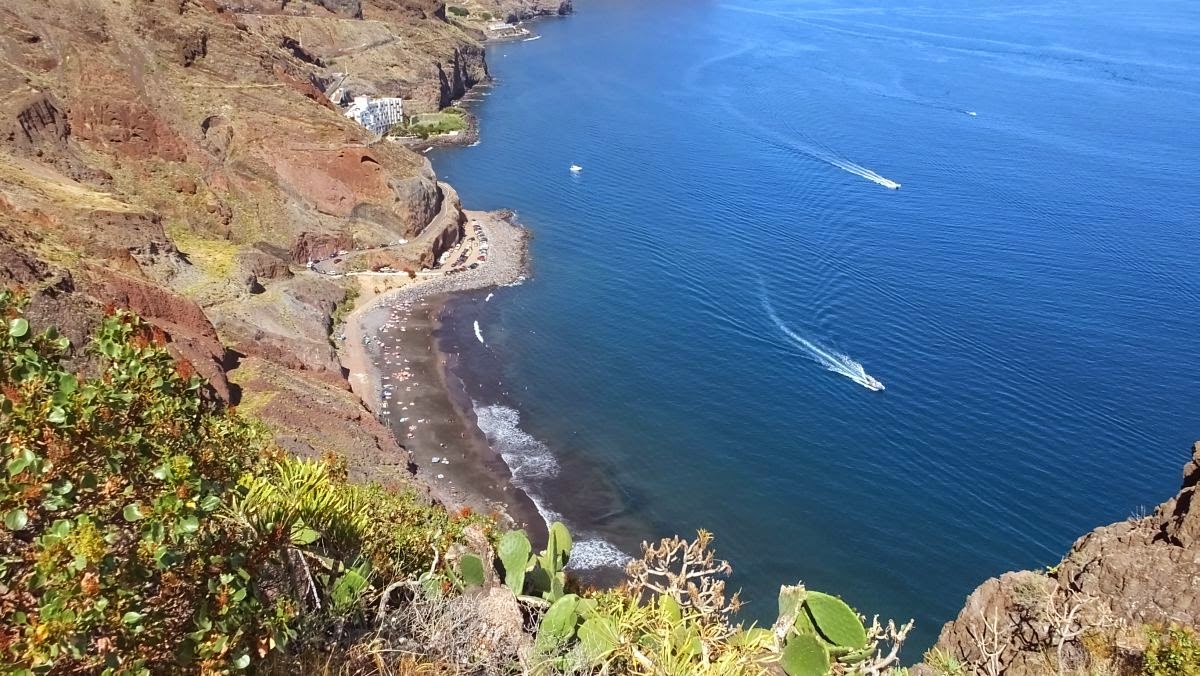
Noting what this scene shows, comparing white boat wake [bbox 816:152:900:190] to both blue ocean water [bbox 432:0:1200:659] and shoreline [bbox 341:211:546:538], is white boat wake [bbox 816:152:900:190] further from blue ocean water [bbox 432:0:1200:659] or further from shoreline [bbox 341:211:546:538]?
shoreline [bbox 341:211:546:538]

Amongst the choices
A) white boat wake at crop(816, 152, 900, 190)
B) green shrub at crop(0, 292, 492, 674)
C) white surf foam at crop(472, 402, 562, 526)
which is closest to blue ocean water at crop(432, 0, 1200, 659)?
white surf foam at crop(472, 402, 562, 526)

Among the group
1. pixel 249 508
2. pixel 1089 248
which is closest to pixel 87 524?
pixel 249 508

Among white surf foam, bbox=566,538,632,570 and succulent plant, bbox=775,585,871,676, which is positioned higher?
succulent plant, bbox=775,585,871,676

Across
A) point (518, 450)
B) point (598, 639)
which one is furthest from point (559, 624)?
point (518, 450)

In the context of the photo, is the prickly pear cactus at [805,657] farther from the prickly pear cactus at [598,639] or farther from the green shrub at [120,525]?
the green shrub at [120,525]

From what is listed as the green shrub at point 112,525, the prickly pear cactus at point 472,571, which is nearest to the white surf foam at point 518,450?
the prickly pear cactus at point 472,571
